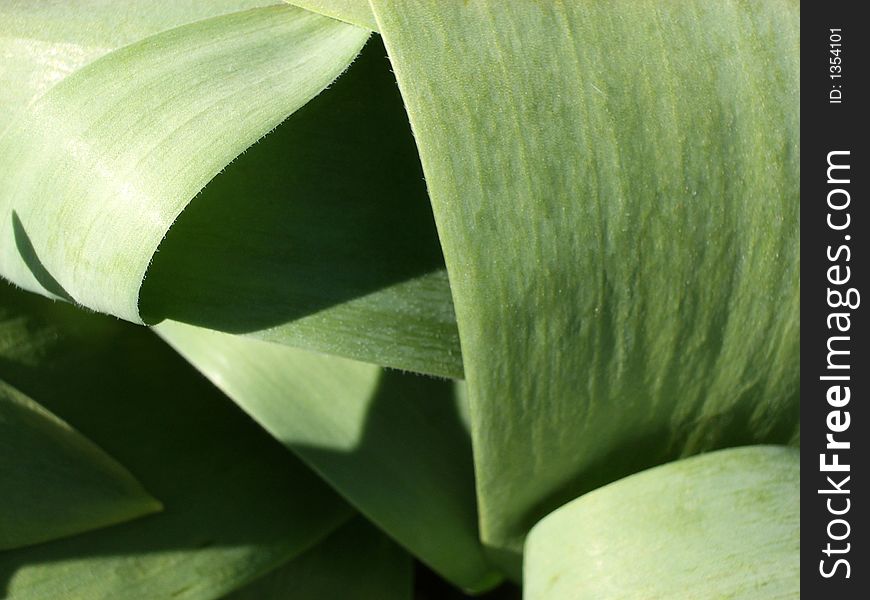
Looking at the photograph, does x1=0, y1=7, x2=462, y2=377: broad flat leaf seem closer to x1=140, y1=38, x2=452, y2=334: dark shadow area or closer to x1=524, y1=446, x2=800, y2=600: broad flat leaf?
x1=140, y1=38, x2=452, y2=334: dark shadow area

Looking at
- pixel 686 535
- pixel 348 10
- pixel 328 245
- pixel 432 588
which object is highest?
pixel 348 10

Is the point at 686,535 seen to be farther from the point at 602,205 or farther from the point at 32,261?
the point at 32,261

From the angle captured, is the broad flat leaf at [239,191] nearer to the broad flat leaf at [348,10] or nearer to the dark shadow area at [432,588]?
the broad flat leaf at [348,10]

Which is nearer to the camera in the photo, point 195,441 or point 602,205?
point 602,205

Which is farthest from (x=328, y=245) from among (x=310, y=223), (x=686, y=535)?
(x=686, y=535)

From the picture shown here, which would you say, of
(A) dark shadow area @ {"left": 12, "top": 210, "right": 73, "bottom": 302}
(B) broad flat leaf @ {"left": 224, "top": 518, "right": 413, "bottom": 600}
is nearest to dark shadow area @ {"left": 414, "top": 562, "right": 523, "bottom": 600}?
(B) broad flat leaf @ {"left": 224, "top": 518, "right": 413, "bottom": 600}

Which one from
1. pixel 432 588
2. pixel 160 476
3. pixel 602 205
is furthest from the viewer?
pixel 432 588
